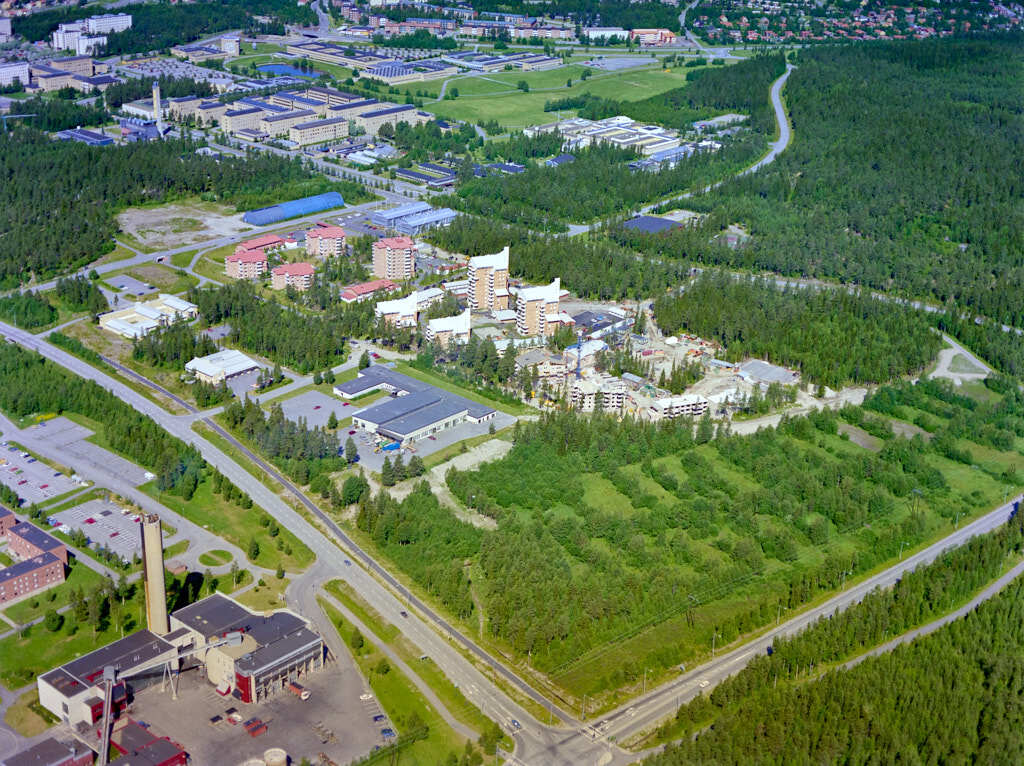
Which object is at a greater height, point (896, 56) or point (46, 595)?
point (896, 56)

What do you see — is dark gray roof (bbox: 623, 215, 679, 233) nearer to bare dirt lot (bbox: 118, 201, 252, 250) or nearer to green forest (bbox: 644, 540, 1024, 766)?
bare dirt lot (bbox: 118, 201, 252, 250)

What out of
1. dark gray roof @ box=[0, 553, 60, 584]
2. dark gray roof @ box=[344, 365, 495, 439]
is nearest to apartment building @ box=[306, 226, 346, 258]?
dark gray roof @ box=[344, 365, 495, 439]

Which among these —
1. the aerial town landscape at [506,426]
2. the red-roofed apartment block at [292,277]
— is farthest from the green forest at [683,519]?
the red-roofed apartment block at [292,277]

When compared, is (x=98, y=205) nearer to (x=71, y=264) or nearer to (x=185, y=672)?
(x=71, y=264)

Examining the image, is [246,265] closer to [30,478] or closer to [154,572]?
[30,478]

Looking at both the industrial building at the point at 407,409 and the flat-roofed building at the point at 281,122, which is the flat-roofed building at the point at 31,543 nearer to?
the industrial building at the point at 407,409

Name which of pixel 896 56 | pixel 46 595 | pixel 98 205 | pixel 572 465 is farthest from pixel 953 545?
pixel 896 56
